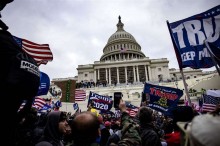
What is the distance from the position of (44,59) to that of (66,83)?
9.95 feet

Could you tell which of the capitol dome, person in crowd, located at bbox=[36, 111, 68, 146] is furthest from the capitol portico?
person in crowd, located at bbox=[36, 111, 68, 146]

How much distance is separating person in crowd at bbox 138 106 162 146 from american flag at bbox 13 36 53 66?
600 cm

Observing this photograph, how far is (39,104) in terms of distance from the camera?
1277 centimetres

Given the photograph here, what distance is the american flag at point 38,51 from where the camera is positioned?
26.5 ft

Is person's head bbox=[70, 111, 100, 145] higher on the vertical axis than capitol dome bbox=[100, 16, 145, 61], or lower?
lower

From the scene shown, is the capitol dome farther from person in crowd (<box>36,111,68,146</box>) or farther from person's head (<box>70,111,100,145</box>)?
person's head (<box>70,111,100,145</box>)

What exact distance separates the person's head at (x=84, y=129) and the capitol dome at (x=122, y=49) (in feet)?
236

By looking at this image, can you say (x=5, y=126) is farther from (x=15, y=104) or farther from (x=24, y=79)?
(x=24, y=79)

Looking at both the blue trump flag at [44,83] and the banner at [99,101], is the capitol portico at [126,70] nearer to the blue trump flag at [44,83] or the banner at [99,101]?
the banner at [99,101]

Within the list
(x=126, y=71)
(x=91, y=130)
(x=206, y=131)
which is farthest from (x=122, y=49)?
(x=206, y=131)

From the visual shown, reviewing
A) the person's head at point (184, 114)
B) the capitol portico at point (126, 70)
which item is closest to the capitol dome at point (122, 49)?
the capitol portico at point (126, 70)

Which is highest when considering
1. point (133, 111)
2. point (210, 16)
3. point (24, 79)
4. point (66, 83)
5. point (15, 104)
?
point (210, 16)

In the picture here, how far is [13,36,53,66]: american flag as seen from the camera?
8.07 metres

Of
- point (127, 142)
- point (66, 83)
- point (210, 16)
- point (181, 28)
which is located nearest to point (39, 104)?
point (66, 83)
